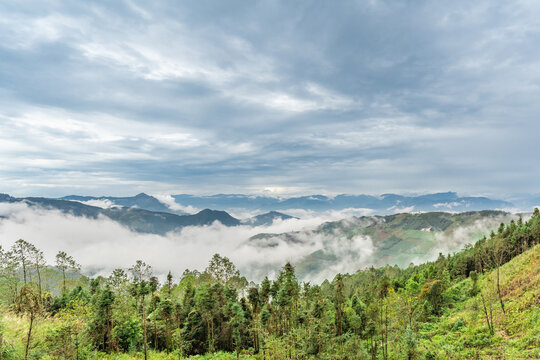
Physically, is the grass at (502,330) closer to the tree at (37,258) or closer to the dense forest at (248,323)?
the dense forest at (248,323)

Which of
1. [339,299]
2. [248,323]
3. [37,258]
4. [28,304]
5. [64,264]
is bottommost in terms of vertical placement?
[248,323]

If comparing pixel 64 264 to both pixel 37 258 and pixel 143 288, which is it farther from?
pixel 143 288

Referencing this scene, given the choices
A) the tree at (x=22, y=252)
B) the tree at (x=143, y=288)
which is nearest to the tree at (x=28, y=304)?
the tree at (x=143, y=288)

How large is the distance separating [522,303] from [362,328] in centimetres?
3098

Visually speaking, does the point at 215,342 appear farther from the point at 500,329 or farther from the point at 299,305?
the point at 500,329

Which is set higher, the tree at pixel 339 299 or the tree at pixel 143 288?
the tree at pixel 143 288

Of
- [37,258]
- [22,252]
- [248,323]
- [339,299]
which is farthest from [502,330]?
[37,258]

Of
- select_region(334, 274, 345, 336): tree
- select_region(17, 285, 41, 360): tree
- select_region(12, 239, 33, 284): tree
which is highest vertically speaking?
select_region(17, 285, 41, 360): tree

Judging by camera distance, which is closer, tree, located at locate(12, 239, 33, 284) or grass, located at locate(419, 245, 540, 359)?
grass, located at locate(419, 245, 540, 359)

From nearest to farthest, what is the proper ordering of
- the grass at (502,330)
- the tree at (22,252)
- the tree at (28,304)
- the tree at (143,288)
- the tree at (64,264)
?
1. the tree at (28,304)
2. the grass at (502,330)
3. the tree at (143,288)
4. the tree at (22,252)
5. the tree at (64,264)

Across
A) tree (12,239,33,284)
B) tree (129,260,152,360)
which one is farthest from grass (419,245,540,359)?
tree (12,239,33,284)

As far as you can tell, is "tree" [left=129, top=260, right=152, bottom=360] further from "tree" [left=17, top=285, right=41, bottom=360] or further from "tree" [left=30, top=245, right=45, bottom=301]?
"tree" [left=30, top=245, right=45, bottom=301]

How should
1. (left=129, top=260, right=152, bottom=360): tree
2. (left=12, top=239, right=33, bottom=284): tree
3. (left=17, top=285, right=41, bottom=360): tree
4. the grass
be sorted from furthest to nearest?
(left=12, top=239, right=33, bottom=284): tree → (left=129, top=260, right=152, bottom=360): tree → the grass → (left=17, top=285, right=41, bottom=360): tree

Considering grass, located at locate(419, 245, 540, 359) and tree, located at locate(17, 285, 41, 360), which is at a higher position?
tree, located at locate(17, 285, 41, 360)
